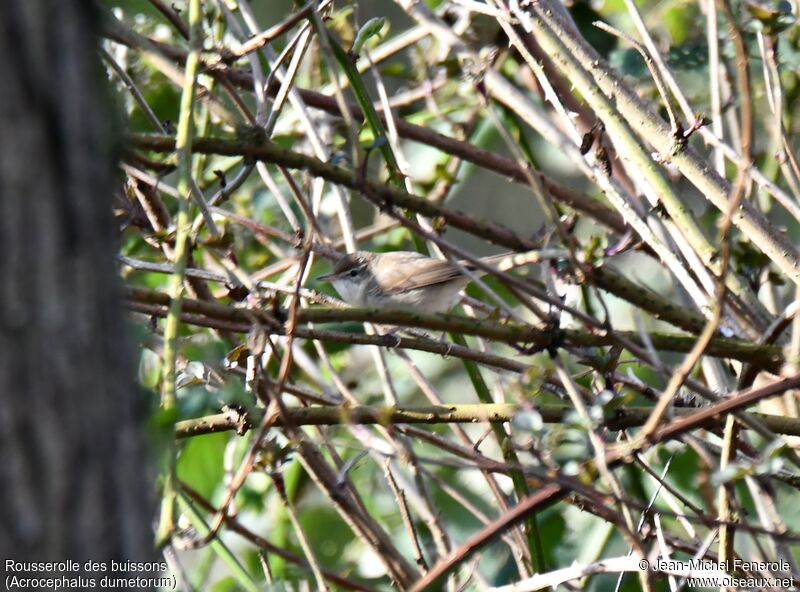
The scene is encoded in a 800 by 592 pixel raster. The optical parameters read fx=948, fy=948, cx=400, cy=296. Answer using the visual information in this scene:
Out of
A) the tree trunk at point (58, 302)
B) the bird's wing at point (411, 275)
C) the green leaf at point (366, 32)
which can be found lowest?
the tree trunk at point (58, 302)

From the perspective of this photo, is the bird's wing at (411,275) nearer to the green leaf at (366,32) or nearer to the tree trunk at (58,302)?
the green leaf at (366,32)

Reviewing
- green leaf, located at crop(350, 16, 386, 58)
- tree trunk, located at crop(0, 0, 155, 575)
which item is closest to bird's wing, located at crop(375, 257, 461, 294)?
green leaf, located at crop(350, 16, 386, 58)

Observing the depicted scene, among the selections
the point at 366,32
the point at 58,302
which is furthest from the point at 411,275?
the point at 58,302

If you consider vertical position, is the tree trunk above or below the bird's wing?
below

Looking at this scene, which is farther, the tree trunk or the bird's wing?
the bird's wing

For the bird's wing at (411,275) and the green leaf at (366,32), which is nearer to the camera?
the green leaf at (366,32)

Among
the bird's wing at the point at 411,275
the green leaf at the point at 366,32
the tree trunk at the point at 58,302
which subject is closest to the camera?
the tree trunk at the point at 58,302

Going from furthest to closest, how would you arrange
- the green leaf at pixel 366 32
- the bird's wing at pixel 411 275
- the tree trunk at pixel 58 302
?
the bird's wing at pixel 411 275 < the green leaf at pixel 366 32 < the tree trunk at pixel 58 302

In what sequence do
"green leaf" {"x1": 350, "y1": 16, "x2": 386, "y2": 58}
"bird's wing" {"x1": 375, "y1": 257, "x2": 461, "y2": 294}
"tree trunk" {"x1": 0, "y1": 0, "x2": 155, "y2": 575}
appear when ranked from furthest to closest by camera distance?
1. "bird's wing" {"x1": 375, "y1": 257, "x2": 461, "y2": 294}
2. "green leaf" {"x1": 350, "y1": 16, "x2": 386, "y2": 58}
3. "tree trunk" {"x1": 0, "y1": 0, "x2": 155, "y2": 575}

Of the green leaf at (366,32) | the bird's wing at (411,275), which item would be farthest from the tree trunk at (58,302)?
the bird's wing at (411,275)

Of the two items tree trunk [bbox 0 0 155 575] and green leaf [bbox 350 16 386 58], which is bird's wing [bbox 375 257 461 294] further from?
tree trunk [bbox 0 0 155 575]

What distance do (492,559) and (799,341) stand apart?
2.12 metres

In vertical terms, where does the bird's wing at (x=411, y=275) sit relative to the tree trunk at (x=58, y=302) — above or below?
above

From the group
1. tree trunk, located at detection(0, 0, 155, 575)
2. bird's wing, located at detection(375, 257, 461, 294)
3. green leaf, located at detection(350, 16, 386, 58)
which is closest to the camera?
tree trunk, located at detection(0, 0, 155, 575)
